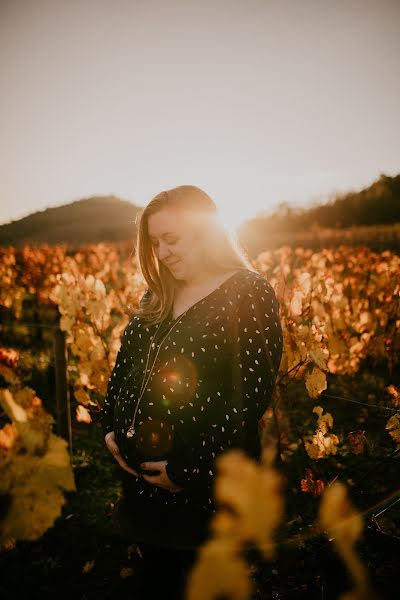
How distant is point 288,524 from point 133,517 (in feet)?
3.90

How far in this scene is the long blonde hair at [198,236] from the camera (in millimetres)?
1598

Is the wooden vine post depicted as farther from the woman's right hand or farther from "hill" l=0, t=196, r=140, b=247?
"hill" l=0, t=196, r=140, b=247

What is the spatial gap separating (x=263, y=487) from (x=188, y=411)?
409mm

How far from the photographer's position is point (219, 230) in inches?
65.4

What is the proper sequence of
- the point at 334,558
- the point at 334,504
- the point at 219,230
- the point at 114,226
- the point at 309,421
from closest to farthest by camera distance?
1. the point at 219,230
2. the point at 334,558
3. the point at 334,504
4. the point at 309,421
5. the point at 114,226

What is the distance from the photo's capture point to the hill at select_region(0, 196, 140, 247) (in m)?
39.4

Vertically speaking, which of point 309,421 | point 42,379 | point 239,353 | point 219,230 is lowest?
point 309,421

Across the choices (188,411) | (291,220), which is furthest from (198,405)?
(291,220)

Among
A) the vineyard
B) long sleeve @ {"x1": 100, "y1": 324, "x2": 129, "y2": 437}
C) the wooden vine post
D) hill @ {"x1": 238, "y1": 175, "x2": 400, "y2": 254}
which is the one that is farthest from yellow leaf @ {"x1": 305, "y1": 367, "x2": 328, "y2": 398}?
hill @ {"x1": 238, "y1": 175, "x2": 400, "y2": 254}

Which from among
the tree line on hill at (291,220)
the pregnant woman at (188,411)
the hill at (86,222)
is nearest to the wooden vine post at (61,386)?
the pregnant woman at (188,411)

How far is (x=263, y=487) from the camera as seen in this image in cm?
137

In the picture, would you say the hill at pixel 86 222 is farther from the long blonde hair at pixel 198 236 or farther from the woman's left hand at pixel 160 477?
the woman's left hand at pixel 160 477

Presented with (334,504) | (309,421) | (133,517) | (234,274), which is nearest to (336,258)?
(309,421)

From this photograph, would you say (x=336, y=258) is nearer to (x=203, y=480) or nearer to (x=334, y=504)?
(x=334, y=504)
